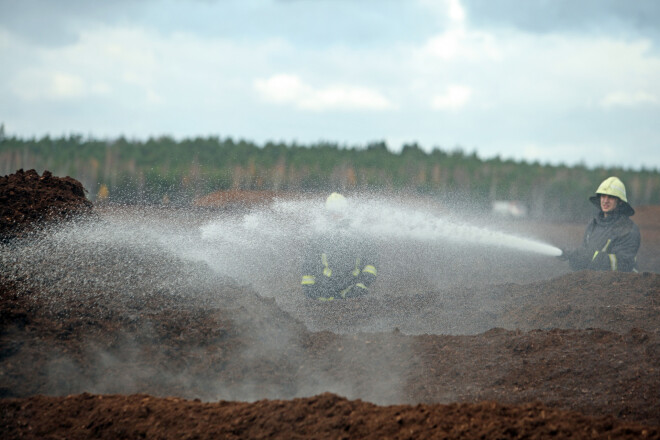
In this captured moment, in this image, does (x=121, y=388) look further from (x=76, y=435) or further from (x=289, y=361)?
(x=289, y=361)

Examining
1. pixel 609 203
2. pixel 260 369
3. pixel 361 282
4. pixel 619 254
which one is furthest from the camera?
pixel 609 203

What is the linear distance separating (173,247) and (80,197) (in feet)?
5.42

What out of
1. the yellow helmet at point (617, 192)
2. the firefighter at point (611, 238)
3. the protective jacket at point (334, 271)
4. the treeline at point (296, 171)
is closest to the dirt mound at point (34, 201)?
the protective jacket at point (334, 271)

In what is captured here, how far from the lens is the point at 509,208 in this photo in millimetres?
34719

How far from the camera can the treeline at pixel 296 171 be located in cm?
3334

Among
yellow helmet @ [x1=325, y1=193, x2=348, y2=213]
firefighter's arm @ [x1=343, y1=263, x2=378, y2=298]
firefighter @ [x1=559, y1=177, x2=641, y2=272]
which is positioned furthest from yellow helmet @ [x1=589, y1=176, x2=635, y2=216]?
yellow helmet @ [x1=325, y1=193, x2=348, y2=213]

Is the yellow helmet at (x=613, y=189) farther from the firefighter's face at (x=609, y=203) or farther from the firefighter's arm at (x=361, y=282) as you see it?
the firefighter's arm at (x=361, y=282)

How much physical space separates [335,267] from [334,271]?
7 centimetres

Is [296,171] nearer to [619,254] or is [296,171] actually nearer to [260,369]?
[619,254]

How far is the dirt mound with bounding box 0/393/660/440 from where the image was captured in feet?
14.0

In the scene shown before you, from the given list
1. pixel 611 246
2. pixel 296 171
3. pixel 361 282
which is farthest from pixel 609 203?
pixel 296 171

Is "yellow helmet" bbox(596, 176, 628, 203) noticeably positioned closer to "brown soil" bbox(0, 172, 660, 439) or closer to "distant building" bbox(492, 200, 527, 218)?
"brown soil" bbox(0, 172, 660, 439)

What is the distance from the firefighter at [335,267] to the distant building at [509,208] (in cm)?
2420

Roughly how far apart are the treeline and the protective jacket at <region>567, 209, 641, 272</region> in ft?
68.7
